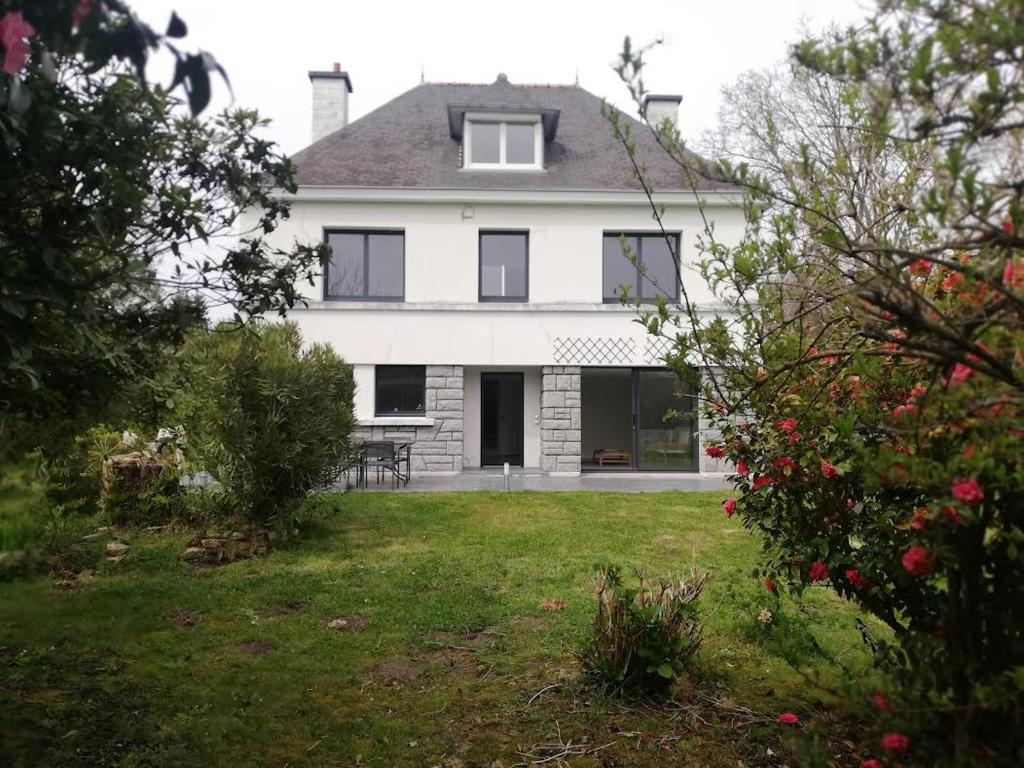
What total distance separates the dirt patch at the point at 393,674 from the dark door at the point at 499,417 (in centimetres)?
1216

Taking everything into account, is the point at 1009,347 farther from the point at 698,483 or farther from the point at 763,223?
the point at 698,483

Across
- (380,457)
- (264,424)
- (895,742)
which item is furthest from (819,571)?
(380,457)

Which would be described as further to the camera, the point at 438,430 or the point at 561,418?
the point at 561,418

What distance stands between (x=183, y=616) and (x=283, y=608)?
0.77m

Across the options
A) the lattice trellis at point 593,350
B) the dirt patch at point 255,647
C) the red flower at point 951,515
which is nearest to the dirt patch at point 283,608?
the dirt patch at point 255,647

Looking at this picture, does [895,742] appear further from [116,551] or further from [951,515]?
[116,551]

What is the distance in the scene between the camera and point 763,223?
12.8ft

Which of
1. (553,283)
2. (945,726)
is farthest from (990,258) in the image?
(553,283)

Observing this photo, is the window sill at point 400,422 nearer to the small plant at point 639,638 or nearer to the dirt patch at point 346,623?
the dirt patch at point 346,623

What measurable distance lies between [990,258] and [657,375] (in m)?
14.5

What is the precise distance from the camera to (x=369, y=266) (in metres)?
15.9

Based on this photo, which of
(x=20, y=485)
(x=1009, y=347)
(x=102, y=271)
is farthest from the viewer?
(x=102, y=271)

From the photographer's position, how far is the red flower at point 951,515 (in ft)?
6.17

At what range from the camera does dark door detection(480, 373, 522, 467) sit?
16.9 m
